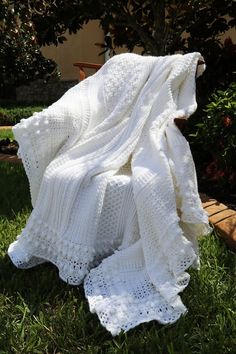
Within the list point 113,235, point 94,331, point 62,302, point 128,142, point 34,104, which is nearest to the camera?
point 94,331

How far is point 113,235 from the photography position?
9.18ft

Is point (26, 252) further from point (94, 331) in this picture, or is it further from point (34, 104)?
point (34, 104)

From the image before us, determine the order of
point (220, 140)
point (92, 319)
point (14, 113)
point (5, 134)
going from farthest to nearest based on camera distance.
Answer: point (14, 113), point (5, 134), point (220, 140), point (92, 319)

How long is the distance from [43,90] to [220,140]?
8.87 meters

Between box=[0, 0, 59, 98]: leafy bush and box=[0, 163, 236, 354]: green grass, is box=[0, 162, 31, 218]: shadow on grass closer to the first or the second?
box=[0, 163, 236, 354]: green grass

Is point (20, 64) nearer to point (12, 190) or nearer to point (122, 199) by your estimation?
point (12, 190)

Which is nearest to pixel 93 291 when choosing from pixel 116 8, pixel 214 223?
pixel 214 223

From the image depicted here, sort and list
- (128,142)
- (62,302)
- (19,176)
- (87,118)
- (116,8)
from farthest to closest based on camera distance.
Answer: (116,8) < (19,176) < (87,118) < (128,142) < (62,302)

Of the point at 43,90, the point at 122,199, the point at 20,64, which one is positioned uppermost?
the point at 122,199

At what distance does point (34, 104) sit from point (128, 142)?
8.85 metres

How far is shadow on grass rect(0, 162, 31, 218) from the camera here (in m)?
3.79

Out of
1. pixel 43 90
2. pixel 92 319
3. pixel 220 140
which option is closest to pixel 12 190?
pixel 220 140

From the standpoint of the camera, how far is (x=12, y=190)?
4234mm

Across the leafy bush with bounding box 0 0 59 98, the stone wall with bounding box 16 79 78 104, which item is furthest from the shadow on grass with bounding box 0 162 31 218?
the stone wall with bounding box 16 79 78 104
